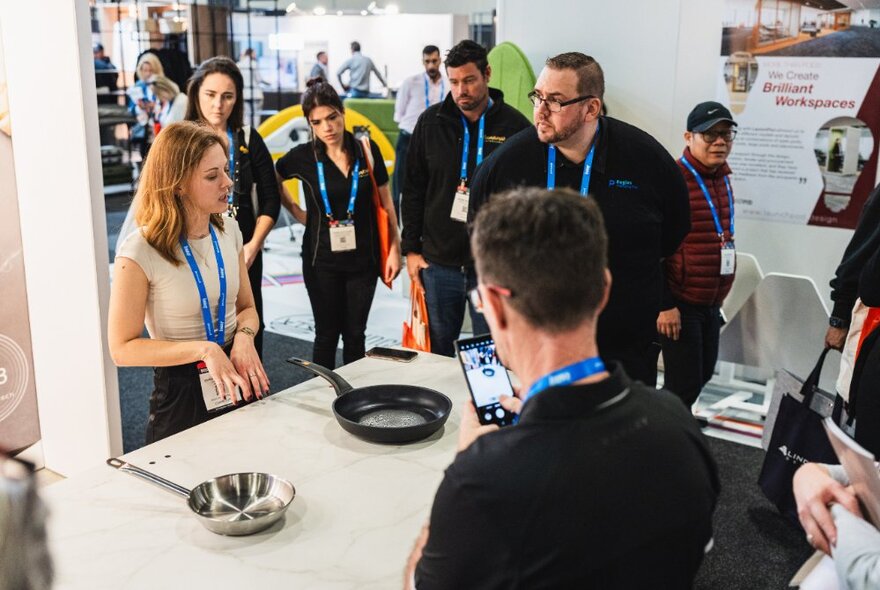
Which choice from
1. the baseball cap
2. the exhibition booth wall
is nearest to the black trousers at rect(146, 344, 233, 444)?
the exhibition booth wall

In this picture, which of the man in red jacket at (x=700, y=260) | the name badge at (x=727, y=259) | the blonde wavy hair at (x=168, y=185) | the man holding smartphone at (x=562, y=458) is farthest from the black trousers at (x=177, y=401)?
the name badge at (x=727, y=259)

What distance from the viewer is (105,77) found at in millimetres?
9375

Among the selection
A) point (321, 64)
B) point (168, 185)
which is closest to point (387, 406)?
point (168, 185)

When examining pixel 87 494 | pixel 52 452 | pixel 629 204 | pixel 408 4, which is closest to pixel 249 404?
pixel 87 494

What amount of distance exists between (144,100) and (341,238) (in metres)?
6.40

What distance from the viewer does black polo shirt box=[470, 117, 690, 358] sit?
2502 mm

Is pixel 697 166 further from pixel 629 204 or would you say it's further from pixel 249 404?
pixel 249 404

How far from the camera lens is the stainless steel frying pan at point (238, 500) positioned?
1518mm

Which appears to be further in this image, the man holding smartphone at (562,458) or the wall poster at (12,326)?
the wall poster at (12,326)

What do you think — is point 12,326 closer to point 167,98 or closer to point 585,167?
point 585,167

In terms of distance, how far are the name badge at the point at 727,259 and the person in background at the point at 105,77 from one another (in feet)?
25.7

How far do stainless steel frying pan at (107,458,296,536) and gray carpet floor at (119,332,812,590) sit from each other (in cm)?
172

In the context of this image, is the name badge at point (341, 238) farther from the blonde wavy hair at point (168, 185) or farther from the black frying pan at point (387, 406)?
the black frying pan at point (387, 406)

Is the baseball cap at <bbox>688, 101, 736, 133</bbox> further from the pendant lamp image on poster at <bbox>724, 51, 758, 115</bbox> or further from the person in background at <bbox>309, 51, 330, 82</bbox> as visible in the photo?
the person in background at <bbox>309, 51, 330, 82</bbox>
